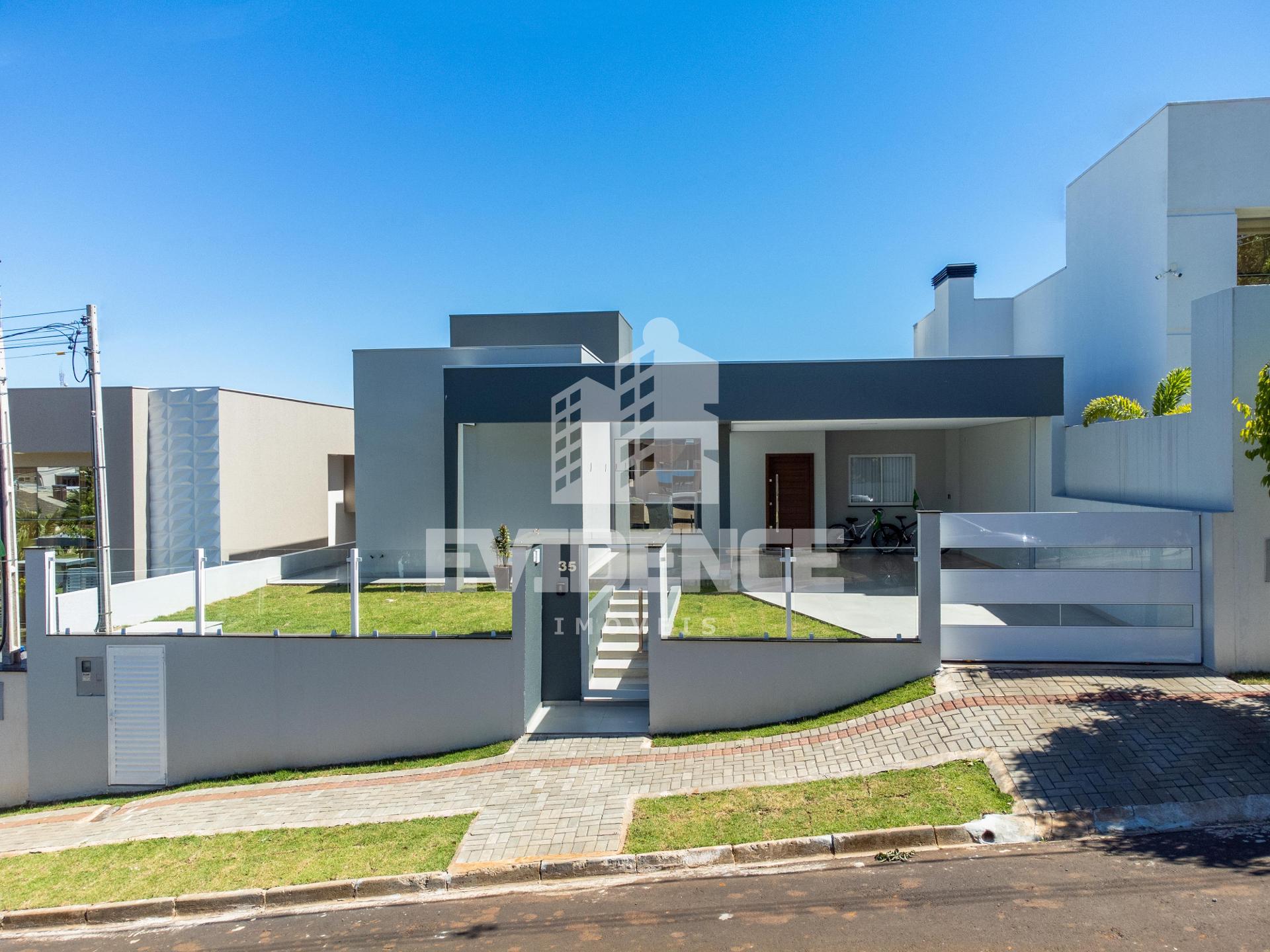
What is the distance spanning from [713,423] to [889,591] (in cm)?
645

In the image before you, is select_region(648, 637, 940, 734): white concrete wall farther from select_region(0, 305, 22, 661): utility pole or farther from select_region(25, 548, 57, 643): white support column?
select_region(0, 305, 22, 661): utility pole

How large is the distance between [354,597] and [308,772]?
2.11 meters

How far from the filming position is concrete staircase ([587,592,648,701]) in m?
9.63

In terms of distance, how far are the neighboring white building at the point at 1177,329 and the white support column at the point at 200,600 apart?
37.2 ft

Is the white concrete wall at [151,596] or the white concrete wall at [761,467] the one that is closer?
the white concrete wall at [151,596]

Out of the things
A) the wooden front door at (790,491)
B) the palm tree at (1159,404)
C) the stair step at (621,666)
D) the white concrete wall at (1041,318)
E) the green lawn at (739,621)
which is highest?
the white concrete wall at (1041,318)

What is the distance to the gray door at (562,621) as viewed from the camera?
9664 mm

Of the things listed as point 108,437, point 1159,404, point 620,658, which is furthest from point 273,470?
point 1159,404

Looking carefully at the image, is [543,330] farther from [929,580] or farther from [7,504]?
[929,580]

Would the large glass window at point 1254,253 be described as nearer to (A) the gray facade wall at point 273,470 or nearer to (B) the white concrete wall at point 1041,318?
(B) the white concrete wall at point 1041,318

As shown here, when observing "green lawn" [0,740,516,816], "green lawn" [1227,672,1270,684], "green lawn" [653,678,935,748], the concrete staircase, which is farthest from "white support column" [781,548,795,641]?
"green lawn" [1227,672,1270,684]

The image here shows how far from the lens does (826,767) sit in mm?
7277

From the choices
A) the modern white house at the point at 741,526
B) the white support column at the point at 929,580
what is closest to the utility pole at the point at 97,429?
the modern white house at the point at 741,526

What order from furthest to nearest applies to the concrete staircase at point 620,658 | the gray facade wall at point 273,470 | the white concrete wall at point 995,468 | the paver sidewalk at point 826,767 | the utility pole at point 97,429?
the gray facade wall at point 273,470 < the white concrete wall at point 995,468 < the utility pole at point 97,429 < the concrete staircase at point 620,658 < the paver sidewalk at point 826,767
